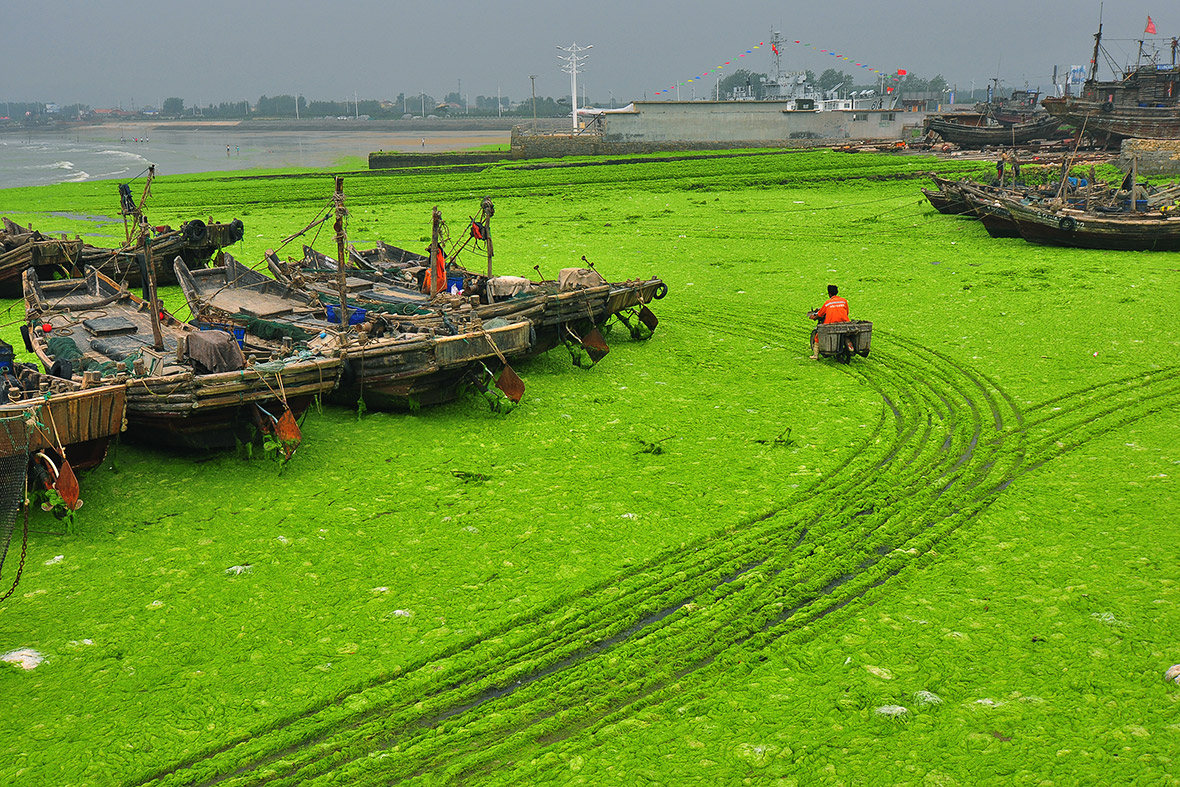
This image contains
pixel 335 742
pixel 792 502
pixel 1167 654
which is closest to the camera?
pixel 335 742

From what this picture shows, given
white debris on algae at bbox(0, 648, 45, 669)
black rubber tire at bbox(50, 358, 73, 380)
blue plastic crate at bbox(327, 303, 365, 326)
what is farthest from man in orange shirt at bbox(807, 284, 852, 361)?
white debris on algae at bbox(0, 648, 45, 669)

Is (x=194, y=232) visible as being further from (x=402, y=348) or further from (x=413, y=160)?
(x=413, y=160)

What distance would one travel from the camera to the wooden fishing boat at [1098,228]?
70.8 ft

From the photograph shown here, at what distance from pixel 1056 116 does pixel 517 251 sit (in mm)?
42496

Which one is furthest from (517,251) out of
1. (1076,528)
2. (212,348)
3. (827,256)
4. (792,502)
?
(1076,528)

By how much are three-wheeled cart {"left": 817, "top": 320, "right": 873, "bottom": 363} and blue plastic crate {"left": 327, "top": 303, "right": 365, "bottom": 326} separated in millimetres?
7027

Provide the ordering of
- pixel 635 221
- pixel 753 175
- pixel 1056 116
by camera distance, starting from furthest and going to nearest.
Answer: pixel 1056 116, pixel 753 175, pixel 635 221

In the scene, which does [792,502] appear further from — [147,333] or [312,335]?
[147,333]

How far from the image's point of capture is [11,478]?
7648 mm

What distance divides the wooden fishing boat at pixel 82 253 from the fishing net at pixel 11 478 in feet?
40.1

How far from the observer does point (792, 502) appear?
30.8 feet

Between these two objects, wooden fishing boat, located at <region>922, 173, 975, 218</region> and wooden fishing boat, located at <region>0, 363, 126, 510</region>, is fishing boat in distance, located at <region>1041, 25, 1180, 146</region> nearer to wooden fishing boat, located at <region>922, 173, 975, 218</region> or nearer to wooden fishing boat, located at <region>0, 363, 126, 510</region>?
wooden fishing boat, located at <region>922, 173, 975, 218</region>

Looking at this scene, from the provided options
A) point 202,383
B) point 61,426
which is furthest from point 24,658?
point 202,383

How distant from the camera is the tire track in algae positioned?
232 inches
